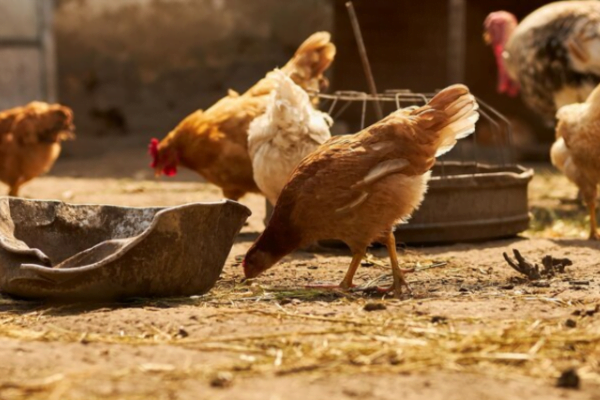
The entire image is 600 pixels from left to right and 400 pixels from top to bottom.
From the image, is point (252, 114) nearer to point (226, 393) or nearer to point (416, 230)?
point (416, 230)

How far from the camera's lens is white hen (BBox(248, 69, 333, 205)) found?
5793mm

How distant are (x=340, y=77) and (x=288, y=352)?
11.4 metres

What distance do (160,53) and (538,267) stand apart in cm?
994

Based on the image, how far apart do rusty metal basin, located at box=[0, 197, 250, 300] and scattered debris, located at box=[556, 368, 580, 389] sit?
197 centimetres

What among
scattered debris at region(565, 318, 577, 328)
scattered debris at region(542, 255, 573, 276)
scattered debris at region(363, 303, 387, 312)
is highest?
scattered debris at region(565, 318, 577, 328)

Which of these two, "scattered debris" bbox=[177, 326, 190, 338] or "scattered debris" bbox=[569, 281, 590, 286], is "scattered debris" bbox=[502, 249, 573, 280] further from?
"scattered debris" bbox=[177, 326, 190, 338]

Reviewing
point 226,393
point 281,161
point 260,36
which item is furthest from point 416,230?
point 260,36

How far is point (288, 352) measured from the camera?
3.34 metres

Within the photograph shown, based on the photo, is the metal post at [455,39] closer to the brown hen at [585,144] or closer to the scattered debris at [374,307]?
the brown hen at [585,144]

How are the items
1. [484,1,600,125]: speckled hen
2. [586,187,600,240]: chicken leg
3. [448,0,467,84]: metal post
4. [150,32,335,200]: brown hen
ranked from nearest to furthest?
[586,187,600,240]: chicken leg → [150,32,335,200]: brown hen → [484,1,600,125]: speckled hen → [448,0,467,84]: metal post

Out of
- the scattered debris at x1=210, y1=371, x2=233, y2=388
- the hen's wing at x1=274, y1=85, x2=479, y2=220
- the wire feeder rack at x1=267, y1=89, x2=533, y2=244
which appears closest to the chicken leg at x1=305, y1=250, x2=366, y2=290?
the hen's wing at x1=274, y1=85, x2=479, y2=220

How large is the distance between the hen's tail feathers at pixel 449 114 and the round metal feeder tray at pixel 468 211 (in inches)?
56.2

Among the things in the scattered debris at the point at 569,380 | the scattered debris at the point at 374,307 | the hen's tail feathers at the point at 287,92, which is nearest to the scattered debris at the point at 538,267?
the scattered debris at the point at 374,307

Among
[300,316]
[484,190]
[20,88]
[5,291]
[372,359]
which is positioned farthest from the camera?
[20,88]
